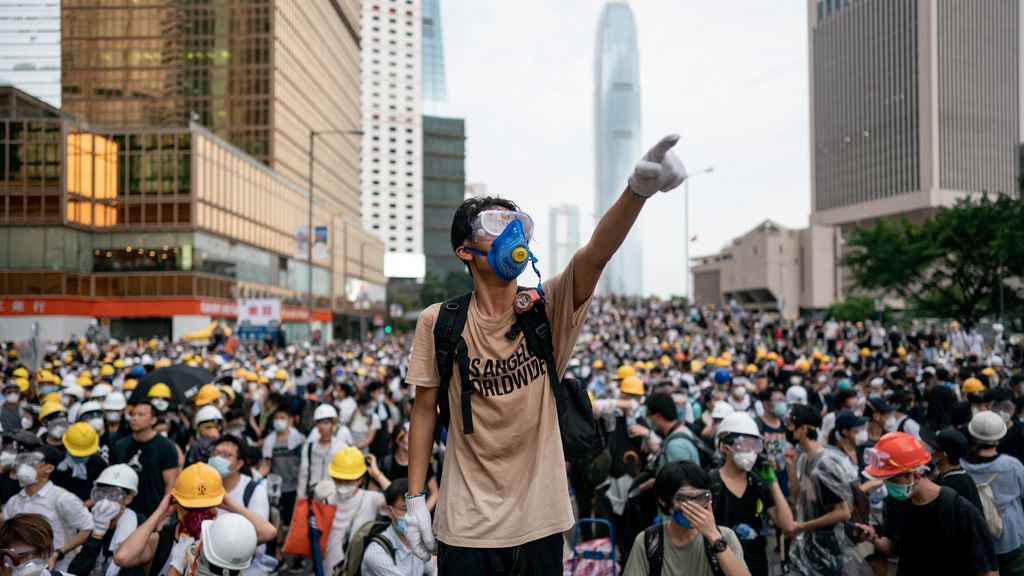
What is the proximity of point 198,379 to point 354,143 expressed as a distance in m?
97.4

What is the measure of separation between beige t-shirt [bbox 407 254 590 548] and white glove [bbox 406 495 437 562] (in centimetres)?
4

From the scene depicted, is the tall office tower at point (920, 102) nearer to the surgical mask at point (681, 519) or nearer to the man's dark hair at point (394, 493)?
the man's dark hair at point (394, 493)

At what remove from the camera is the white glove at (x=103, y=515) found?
18.2 feet

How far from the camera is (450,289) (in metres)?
109

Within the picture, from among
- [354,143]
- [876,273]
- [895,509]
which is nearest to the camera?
[895,509]

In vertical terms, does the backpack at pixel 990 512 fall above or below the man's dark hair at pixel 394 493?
below

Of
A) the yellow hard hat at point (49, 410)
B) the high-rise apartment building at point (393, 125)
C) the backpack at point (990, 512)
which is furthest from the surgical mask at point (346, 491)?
the high-rise apartment building at point (393, 125)

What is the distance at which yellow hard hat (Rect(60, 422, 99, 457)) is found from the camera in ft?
22.1

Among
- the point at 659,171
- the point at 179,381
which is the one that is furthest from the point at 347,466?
the point at 179,381

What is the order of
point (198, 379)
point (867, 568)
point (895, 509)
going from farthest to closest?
point (198, 379)
point (867, 568)
point (895, 509)

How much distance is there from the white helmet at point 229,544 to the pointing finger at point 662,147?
2.94 m

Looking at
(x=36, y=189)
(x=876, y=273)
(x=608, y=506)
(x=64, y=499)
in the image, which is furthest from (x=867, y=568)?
(x=36, y=189)

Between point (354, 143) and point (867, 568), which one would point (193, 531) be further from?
point (354, 143)

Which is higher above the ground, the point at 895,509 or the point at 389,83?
the point at 389,83
